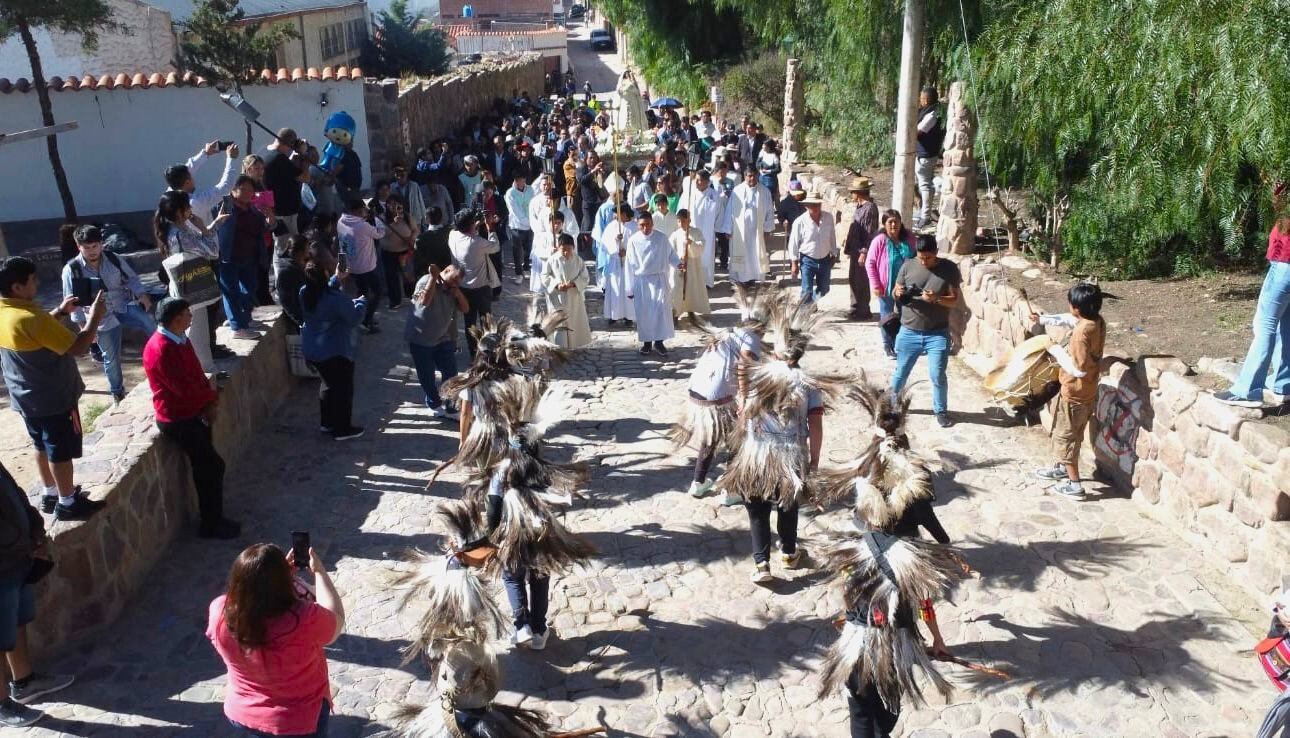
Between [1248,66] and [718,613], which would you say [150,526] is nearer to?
[718,613]

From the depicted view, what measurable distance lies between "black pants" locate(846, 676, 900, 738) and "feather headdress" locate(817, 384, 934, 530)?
0.73 m

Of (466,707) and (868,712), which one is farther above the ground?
(466,707)

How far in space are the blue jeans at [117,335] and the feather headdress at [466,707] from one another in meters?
5.62

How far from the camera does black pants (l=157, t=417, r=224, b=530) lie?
21.9ft

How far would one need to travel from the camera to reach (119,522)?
20.0 feet

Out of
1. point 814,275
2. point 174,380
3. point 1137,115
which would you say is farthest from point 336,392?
point 1137,115

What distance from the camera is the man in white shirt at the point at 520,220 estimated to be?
13469 millimetres

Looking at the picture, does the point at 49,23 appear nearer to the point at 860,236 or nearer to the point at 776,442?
the point at 860,236

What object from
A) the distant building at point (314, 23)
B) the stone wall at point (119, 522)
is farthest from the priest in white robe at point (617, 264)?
the distant building at point (314, 23)

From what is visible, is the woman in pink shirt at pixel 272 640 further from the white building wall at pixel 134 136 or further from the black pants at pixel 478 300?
the white building wall at pixel 134 136

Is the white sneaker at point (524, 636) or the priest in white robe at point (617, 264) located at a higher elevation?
the priest in white robe at point (617, 264)

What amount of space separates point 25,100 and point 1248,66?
16209 millimetres

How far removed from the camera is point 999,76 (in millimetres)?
10797

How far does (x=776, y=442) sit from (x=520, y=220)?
828cm
